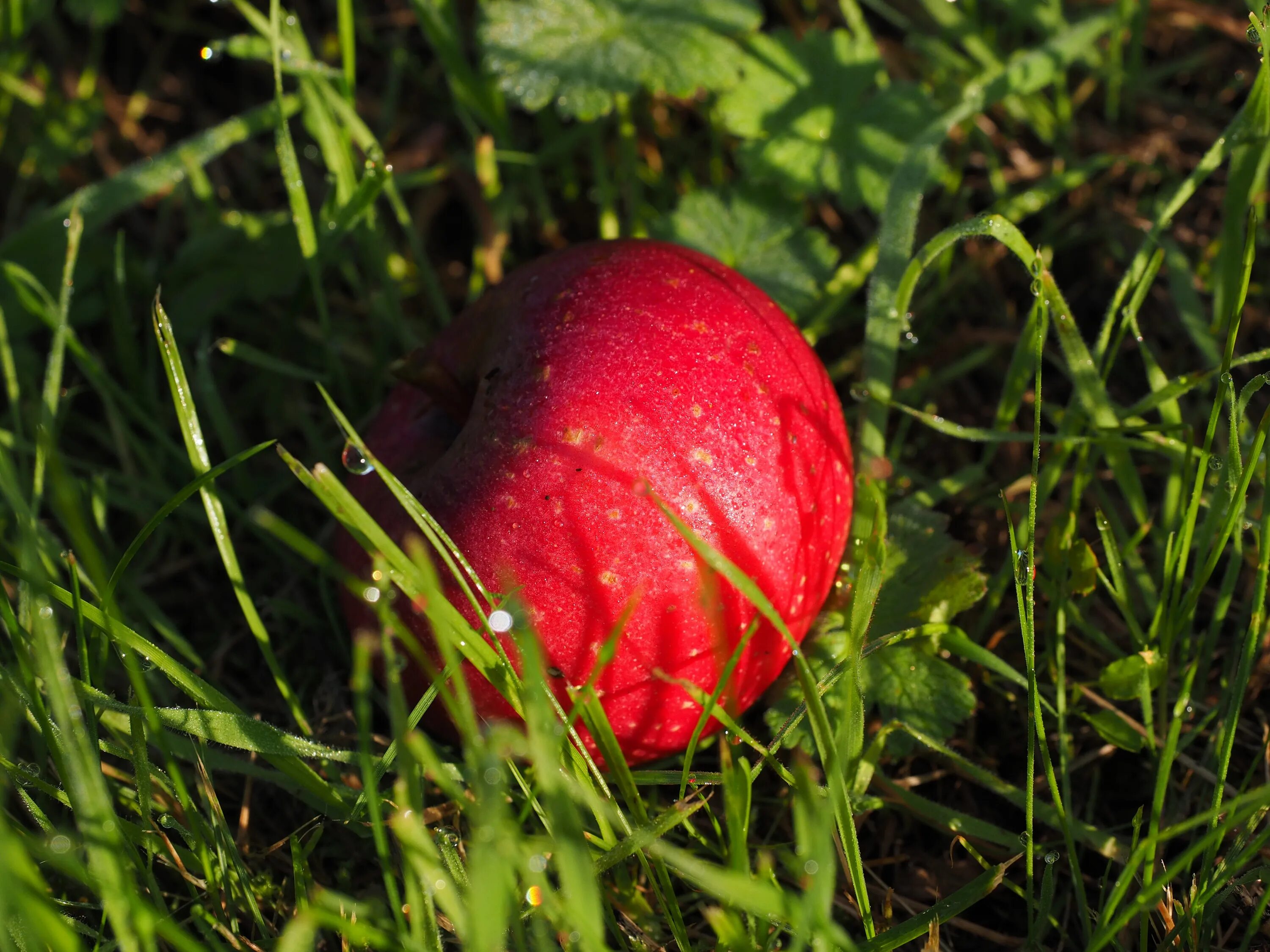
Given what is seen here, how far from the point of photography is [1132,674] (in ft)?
6.23

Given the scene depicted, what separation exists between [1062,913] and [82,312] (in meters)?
2.66

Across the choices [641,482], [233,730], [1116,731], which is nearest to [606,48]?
[641,482]

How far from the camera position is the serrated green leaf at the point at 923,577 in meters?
1.98

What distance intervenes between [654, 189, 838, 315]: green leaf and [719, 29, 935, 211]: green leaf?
0.08 metres

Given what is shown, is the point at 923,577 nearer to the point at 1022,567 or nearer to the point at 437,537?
the point at 1022,567

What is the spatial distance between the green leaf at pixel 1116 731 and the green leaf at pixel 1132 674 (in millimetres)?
40

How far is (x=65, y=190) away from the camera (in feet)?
10.1

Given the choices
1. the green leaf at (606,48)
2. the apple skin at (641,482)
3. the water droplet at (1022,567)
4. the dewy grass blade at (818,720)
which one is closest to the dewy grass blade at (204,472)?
the apple skin at (641,482)

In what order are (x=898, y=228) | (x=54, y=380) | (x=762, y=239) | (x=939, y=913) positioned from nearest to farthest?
(x=939, y=913), (x=54, y=380), (x=898, y=228), (x=762, y=239)

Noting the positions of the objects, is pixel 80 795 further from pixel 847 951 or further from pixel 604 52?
pixel 604 52

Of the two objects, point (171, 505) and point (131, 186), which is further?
point (131, 186)

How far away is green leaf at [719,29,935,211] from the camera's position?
2.55 meters

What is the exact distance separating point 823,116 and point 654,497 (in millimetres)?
1498

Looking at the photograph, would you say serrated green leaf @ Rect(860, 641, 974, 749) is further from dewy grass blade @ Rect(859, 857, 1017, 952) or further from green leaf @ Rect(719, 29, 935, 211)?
green leaf @ Rect(719, 29, 935, 211)
